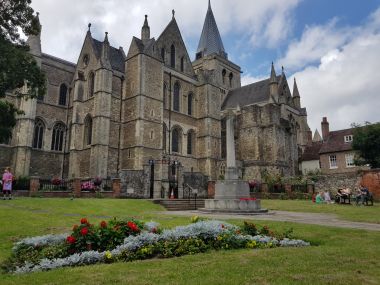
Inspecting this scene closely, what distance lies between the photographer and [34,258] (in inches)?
234

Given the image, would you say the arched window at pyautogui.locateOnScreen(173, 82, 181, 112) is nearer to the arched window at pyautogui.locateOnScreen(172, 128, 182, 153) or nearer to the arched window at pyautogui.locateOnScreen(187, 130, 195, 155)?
the arched window at pyautogui.locateOnScreen(172, 128, 182, 153)

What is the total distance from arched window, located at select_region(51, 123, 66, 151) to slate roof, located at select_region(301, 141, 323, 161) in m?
33.4

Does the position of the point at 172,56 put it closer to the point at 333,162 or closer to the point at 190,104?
the point at 190,104

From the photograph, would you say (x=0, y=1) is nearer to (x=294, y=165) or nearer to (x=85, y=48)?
(x=85, y=48)

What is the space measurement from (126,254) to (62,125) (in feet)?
95.3

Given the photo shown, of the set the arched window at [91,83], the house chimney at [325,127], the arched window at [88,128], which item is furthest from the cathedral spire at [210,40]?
the arched window at [88,128]

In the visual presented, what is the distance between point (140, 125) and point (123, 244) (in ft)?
75.7

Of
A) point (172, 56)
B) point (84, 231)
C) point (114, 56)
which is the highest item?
point (172, 56)

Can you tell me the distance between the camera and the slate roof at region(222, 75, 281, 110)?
43938 millimetres

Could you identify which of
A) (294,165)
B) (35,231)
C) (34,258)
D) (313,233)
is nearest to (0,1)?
(35,231)

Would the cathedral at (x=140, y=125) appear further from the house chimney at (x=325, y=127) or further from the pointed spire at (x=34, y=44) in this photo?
the house chimney at (x=325, y=127)

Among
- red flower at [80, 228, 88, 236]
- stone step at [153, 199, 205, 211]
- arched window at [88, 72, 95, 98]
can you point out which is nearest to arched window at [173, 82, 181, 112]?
arched window at [88, 72, 95, 98]

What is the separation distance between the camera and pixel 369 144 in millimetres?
31828

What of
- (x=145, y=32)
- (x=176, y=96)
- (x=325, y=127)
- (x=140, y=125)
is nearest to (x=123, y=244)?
(x=140, y=125)
